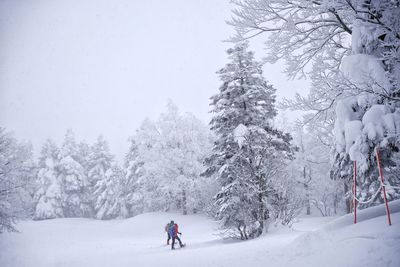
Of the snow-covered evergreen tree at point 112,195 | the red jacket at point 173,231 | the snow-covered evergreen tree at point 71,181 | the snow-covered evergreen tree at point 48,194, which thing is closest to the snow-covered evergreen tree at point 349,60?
the red jacket at point 173,231

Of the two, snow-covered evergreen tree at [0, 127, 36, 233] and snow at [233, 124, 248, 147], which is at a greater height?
snow at [233, 124, 248, 147]

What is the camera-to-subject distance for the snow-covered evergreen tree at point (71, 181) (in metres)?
40.5

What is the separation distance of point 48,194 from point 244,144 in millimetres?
35359

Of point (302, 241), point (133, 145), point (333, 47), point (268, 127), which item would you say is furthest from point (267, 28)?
point (133, 145)

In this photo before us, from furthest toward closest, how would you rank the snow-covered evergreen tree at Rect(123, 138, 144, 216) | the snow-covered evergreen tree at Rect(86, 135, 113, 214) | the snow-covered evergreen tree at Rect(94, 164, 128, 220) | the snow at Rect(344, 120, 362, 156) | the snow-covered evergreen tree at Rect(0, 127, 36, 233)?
the snow-covered evergreen tree at Rect(86, 135, 113, 214), the snow-covered evergreen tree at Rect(94, 164, 128, 220), the snow-covered evergreen tree at Rect(123, 138, 144, 216), the snow-covered evergreen tree at Rect(0, 127, 36, 233), the snow at Rect(344, 120, 362, 156)

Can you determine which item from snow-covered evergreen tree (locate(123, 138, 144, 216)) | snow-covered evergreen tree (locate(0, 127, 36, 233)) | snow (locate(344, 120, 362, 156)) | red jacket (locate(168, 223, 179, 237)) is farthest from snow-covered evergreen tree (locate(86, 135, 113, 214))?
snow (locate(344, 120, 362, 156))

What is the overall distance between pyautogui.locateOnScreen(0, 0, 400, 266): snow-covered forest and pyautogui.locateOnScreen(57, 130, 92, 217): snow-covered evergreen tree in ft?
0.58

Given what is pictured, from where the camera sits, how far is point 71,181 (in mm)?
40312

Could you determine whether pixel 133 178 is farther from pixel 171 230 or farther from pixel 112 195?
pixel 171 230

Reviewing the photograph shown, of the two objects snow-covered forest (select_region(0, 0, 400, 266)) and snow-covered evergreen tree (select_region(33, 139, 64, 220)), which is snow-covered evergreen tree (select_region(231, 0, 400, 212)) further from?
snow-covered evergreen tree (select_region(33, 139, 64, 220))

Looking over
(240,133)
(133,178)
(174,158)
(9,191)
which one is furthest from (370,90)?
(133,178)

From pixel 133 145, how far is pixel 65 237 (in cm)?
1650

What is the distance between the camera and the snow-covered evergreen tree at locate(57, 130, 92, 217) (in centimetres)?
4055

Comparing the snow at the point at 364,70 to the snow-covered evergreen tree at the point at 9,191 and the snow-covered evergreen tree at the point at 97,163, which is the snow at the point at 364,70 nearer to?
the snow-covered evergreen tree at the point at 9,191
